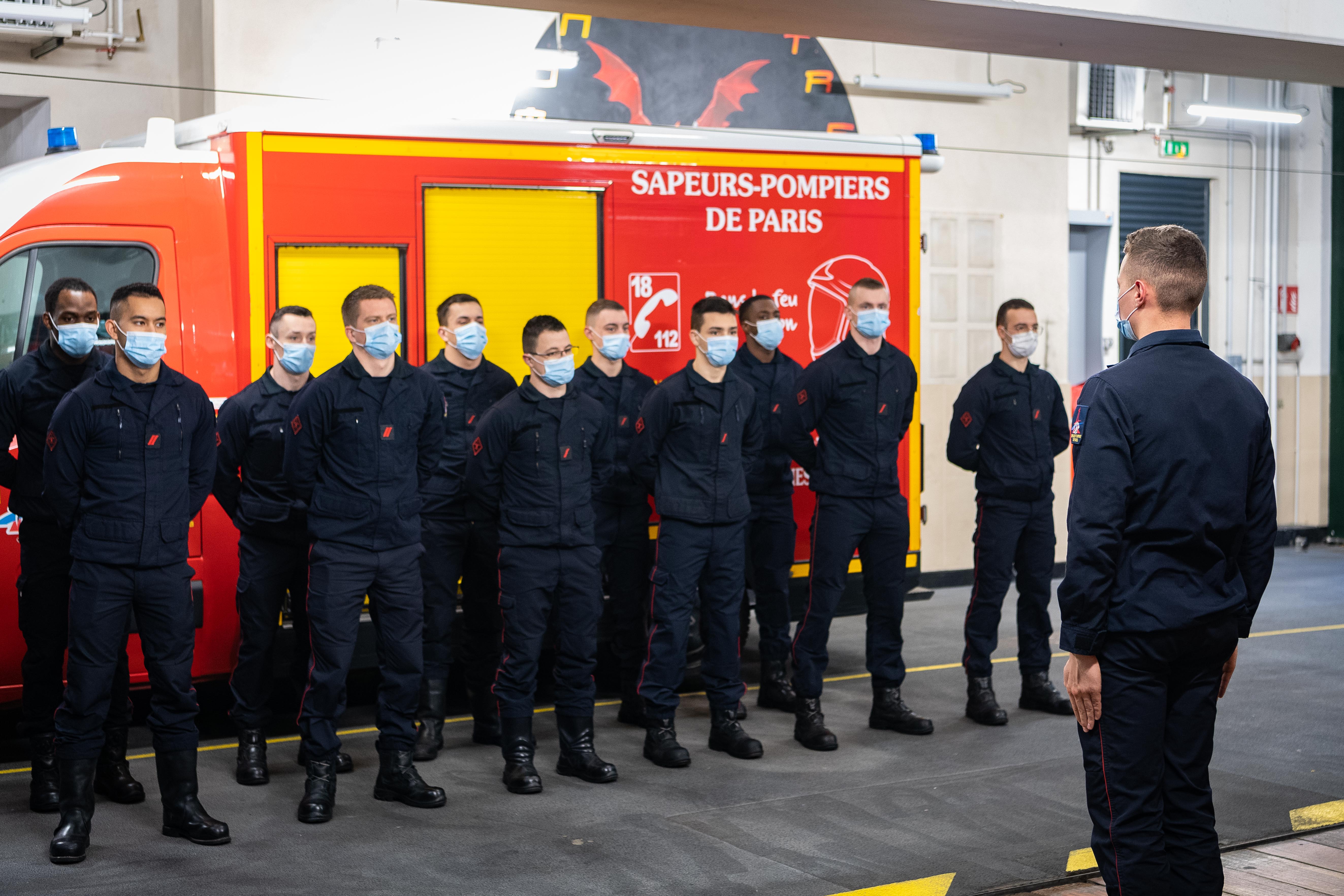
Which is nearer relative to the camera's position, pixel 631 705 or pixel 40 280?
pixel 40 280

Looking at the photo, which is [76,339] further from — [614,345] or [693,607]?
[693,607]

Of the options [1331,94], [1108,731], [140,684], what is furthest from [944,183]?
[1108,731]

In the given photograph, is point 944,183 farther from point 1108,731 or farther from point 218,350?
point 1108,731

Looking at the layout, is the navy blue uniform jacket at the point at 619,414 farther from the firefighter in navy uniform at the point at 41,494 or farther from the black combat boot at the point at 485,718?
the firefighter in navy uniform at the point at 41,494

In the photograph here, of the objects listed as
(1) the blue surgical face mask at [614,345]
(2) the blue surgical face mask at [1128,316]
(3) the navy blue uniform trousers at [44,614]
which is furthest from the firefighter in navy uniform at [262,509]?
(2) the blue surgical face mask at [1128,316]

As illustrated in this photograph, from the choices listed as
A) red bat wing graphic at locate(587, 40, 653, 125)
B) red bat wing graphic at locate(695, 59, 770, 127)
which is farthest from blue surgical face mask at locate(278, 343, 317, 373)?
red bat wing graphic at locate(695, 59, 770, 127)

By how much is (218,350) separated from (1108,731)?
4.25 m

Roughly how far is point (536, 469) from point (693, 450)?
2.59 feet

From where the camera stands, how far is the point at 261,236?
243 inches

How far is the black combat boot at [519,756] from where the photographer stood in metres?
5.79

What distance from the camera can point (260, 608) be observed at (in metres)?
5.83

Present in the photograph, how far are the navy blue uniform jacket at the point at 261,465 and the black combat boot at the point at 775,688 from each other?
2636 millimetres

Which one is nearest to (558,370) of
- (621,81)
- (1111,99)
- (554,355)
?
(554,355)

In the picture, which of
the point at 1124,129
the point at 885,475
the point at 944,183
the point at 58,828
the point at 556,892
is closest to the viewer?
the point at 556,892
